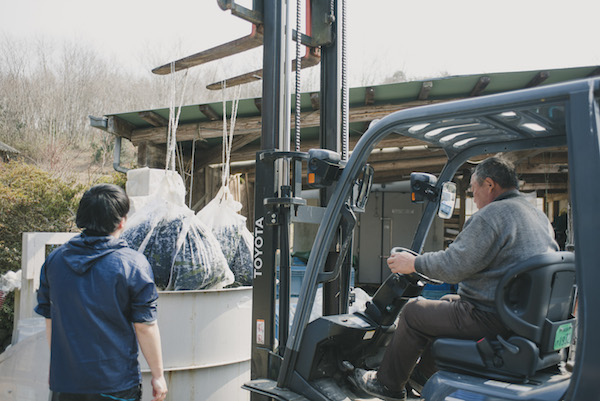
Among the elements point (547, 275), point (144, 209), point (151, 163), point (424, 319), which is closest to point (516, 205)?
point (547, 275)

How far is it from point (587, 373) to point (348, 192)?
140 cm

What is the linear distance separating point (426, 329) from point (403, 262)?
36 cm

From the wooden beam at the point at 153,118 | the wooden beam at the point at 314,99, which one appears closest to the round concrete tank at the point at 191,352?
the wooden beam at the point at 314,99

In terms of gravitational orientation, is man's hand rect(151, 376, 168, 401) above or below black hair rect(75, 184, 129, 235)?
below

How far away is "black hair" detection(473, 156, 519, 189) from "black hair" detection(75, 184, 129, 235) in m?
1.84

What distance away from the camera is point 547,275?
86.1 inches

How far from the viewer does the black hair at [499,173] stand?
8.63 ft

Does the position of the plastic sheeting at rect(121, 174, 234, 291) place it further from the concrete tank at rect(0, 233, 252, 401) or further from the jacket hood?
the jacket hood

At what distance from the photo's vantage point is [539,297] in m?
2.20

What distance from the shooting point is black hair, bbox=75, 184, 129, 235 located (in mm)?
2328

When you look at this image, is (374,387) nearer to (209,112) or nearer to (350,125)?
(209,112)

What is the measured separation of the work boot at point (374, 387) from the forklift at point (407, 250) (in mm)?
102

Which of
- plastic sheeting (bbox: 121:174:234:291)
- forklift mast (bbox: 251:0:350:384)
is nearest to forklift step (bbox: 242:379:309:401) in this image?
forklift mast (bbox: 251:0:350:384)

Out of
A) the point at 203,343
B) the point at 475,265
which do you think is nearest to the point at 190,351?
the point at 203,343
